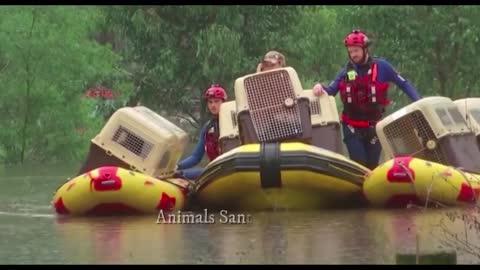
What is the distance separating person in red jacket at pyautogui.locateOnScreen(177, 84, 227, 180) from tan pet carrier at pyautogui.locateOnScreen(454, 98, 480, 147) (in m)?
2.60

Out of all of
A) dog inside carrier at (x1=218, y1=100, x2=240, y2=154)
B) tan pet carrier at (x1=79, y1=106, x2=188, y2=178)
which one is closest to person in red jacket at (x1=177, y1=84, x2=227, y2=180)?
dog inside carrier at (x1=218, y1=100, x2=240, y2=154)

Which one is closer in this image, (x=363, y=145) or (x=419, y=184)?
(x=419, y=184)

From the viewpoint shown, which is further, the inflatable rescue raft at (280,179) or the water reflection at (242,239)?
the inflatable rescue raft at (280,179)

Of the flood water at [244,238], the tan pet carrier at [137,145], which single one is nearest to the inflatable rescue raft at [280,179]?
the flood water at [244,238]

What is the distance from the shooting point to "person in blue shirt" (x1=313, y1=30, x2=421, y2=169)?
15438 millimetres

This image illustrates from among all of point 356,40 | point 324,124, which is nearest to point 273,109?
point 324,124

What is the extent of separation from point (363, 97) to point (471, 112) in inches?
57.2

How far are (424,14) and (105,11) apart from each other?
6.36 m

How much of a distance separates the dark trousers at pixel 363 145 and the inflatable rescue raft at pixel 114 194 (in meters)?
2.21

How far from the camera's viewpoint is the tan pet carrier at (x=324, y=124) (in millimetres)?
15055

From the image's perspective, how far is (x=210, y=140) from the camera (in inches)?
624

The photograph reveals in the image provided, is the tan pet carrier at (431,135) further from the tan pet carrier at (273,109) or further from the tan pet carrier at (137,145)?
the tan pet carrier at (137,145)

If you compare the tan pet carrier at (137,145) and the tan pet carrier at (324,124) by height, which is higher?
the tan pet carrier at (324,124)

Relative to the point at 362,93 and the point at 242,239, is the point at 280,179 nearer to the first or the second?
Result: the point at 362,93
